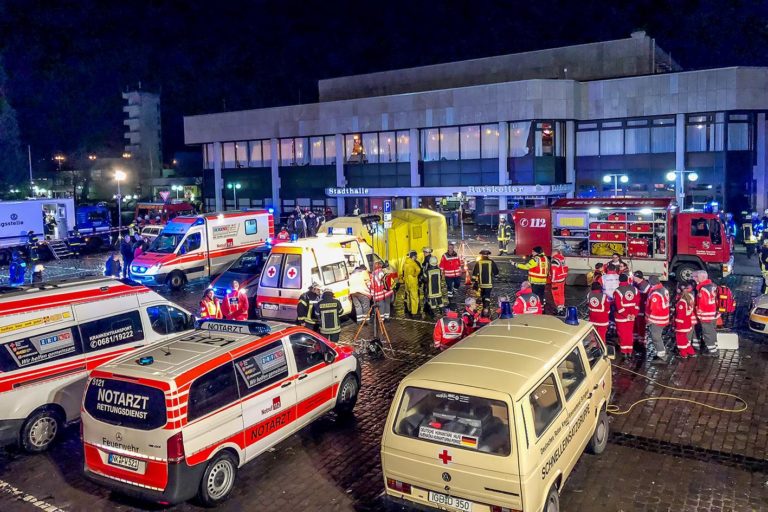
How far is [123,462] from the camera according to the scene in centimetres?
705

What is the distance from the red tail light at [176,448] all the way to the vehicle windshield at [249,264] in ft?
40.0

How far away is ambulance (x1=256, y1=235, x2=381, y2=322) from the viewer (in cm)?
1505

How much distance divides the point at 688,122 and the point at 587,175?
662cm

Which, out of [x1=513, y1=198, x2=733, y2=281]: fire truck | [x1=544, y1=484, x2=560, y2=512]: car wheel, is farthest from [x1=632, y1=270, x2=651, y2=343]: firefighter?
[x1=544, y1=484, x2=560, y2=512]: car wheel

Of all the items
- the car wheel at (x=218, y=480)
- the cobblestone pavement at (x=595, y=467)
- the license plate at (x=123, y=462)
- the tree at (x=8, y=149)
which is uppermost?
the tree at (x=8, y=149)

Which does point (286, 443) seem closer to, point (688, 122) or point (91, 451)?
point (91, 451)

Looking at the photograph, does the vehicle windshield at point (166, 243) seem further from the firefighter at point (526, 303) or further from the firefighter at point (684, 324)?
the firefighter at point (684, 324)

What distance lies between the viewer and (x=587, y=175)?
4306 cm

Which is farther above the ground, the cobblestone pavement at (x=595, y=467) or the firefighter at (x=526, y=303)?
the firefighter at (x=526, y=303)

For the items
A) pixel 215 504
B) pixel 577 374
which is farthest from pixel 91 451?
pixel 577 374

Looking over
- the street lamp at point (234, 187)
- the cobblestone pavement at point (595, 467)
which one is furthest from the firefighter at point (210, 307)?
the street lamp at point (234, 187)

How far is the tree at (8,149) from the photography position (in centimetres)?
5400

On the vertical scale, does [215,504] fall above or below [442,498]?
below

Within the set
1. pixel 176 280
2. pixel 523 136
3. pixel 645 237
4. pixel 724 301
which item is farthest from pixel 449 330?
pixel 523 136
